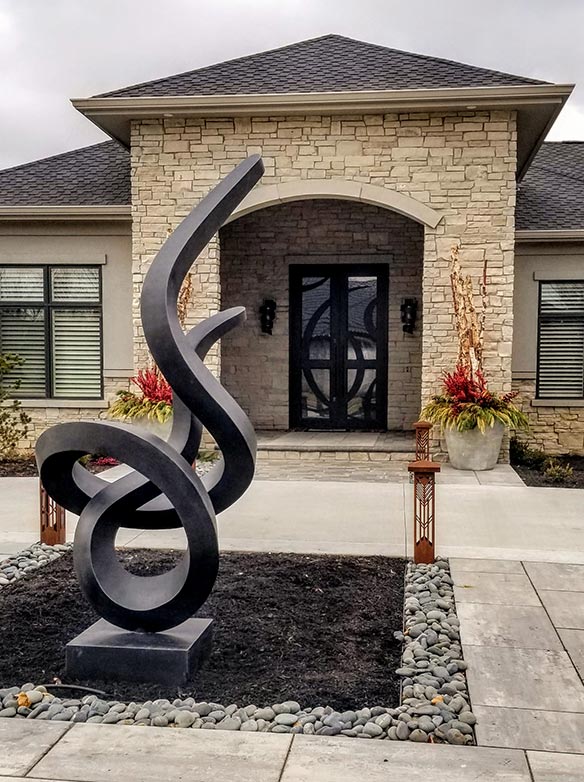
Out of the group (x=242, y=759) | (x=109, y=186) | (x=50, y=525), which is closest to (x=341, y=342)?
(x=109, y=186)

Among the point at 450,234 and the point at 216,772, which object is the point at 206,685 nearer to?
the point at 216,772

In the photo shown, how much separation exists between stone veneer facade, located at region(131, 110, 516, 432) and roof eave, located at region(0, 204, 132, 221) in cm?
74

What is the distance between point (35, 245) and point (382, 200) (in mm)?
5167

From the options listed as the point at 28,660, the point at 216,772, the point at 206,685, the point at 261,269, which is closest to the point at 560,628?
the point at 206,685

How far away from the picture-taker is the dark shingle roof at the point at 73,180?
1223 centimetres

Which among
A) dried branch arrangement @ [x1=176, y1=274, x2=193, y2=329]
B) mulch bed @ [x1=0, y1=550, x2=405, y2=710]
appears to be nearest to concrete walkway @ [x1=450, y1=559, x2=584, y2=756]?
mulch bed @ [x1=0, y1=550, x2=405, y2=710]

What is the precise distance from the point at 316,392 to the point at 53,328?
414cm

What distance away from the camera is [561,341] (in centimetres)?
1215

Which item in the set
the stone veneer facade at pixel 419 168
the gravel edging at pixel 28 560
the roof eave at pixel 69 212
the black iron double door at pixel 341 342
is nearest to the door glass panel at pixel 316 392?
the black iron double door at pixel 341 342

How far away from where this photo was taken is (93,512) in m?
4.06

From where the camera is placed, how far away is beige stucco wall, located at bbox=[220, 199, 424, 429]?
12.9 meters

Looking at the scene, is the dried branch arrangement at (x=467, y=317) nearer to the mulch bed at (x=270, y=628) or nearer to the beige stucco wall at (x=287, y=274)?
the beige stucco wall at (x=287, y=274)

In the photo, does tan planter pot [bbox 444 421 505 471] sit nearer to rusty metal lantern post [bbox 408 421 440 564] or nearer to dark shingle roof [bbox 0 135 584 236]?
dark shingle roof [bbox 0 135 584 236]

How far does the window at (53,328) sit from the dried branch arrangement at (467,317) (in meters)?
5.19
